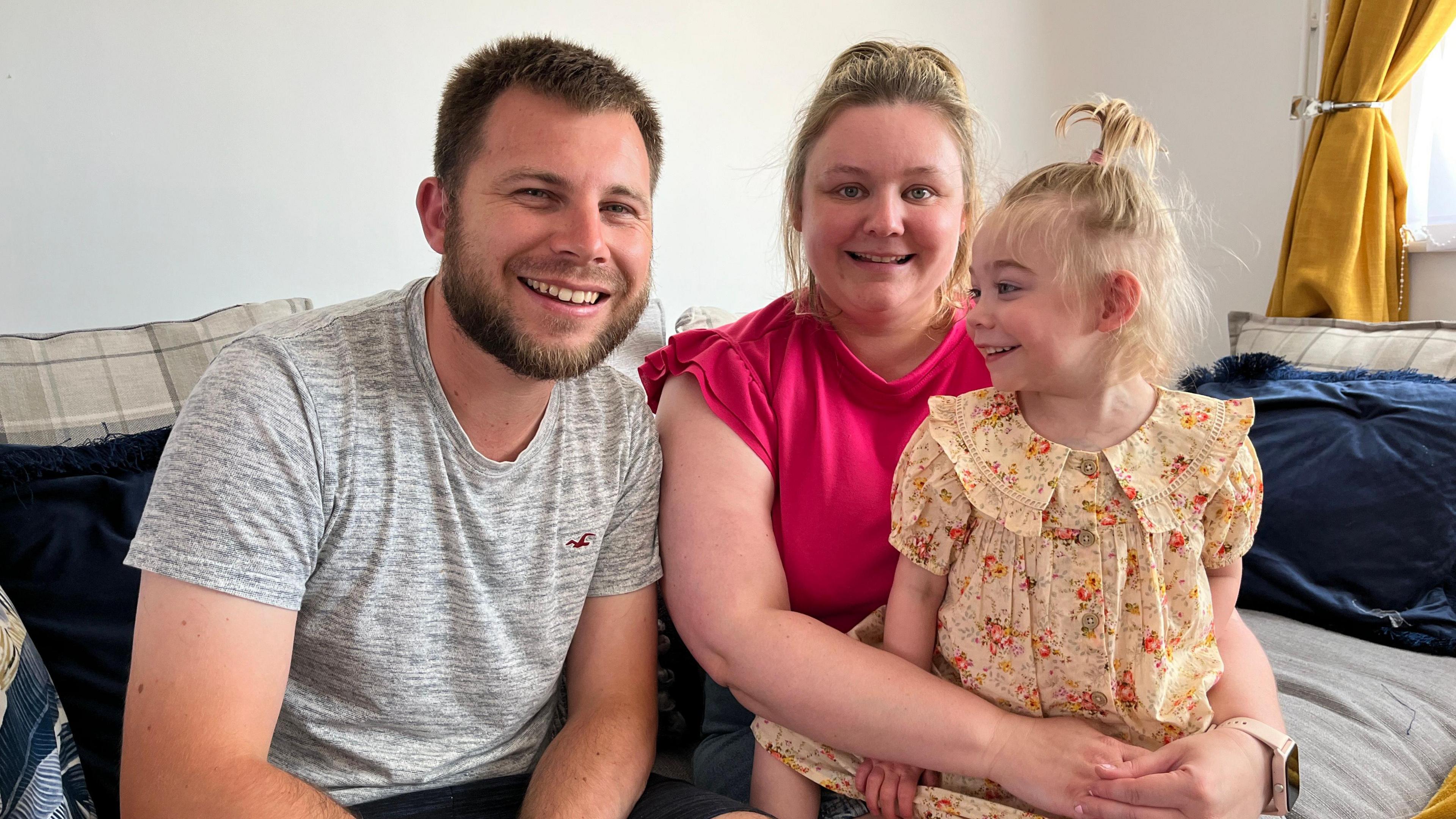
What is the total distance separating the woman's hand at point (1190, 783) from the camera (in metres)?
1.05

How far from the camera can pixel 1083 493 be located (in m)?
1.16

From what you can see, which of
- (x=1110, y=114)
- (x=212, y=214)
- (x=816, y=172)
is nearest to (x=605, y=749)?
(x=816, y=172)

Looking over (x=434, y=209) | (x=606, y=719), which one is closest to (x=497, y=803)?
(x=606, y=719)

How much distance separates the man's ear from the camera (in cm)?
126

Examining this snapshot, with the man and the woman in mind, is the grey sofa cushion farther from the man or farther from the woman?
the man

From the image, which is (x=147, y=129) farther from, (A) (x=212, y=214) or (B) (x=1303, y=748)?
(B) (x=1303, y=748)

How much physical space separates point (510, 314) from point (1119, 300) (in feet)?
2.29

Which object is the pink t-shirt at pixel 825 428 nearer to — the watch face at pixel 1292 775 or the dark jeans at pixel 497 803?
the dark jeans at pixel 497 803

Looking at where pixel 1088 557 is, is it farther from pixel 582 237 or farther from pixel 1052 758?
pixel 582 237

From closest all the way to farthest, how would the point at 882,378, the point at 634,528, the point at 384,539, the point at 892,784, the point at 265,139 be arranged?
the point at 384,539, the point at 892,784, the point at 634,528, the point at 882,378, the point at 265,139

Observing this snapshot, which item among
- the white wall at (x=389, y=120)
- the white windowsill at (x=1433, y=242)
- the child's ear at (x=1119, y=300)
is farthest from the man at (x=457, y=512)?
the white windowsill at (x=1433, y=242)

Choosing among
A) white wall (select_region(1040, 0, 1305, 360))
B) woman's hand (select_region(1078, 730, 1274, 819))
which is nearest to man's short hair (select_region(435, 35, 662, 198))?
woman's hand (select_region(1078, 730, 1274, 819))

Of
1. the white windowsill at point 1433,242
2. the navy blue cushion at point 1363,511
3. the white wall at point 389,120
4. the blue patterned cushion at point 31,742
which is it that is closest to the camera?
the blue patterned cushion at point 31,742

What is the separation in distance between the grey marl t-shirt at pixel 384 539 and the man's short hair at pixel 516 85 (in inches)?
7.1
